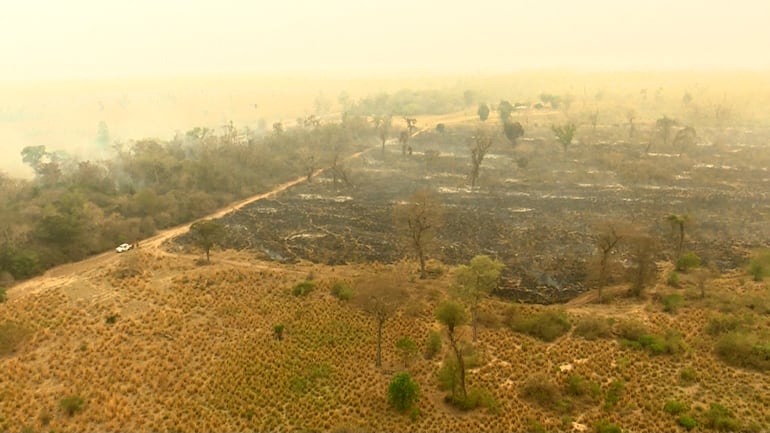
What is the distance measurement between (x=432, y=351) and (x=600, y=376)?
13516mm

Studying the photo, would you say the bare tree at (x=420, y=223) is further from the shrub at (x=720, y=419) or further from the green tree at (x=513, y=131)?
the green tree at (x=513, y=131)

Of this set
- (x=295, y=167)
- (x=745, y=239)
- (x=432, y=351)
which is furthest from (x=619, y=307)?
(x=295, y=167)

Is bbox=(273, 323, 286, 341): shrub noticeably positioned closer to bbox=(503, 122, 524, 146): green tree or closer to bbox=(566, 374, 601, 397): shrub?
bbox=(566, 374, 601, 397): shrub

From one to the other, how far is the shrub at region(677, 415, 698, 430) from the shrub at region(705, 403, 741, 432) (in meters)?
1.01

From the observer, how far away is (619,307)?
5122cm

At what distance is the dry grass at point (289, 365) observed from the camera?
3578cm

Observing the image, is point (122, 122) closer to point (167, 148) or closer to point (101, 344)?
point (167, 148)

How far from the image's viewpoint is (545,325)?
152 ft

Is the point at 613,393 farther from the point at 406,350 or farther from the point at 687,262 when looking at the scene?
the point at 687,262

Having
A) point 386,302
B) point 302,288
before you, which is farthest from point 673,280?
point 302,288

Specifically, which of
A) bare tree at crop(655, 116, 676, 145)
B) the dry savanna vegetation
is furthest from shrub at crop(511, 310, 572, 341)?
bare tree at crop(655, 116, 676, 145)

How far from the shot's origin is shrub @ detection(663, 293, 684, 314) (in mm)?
49406

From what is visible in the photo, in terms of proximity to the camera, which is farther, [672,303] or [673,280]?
[673,280]

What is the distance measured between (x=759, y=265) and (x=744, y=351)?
20172 mm
